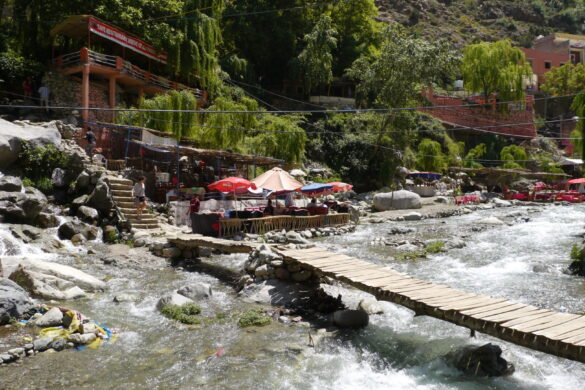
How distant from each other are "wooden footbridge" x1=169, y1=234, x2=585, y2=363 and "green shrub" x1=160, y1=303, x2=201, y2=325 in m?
2.28

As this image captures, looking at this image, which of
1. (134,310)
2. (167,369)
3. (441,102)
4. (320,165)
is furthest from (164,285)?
(441,102)

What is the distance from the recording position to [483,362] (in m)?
6.36

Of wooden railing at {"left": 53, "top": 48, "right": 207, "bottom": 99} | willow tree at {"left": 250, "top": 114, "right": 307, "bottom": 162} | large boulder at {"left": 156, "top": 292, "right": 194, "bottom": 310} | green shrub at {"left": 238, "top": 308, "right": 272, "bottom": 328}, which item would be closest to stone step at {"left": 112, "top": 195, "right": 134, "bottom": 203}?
large boulder at {"left": 156, "top": 292, "right": 194, "bottom": 310}

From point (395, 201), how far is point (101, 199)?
16.6 m

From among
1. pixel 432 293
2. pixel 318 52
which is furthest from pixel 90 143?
pixel 318 52

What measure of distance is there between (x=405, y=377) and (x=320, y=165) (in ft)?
91.4

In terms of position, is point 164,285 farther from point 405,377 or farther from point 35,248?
point 405,377

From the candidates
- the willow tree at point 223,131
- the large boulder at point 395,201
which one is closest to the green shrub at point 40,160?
the willow tree at point 223,131

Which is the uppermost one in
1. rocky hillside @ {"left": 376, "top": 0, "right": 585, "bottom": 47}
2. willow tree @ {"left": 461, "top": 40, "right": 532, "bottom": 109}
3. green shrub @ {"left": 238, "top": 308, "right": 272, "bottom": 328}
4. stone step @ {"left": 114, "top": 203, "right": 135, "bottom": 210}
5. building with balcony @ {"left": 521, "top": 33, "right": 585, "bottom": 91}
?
rocky hillside @ {"left": 376, "top": 0, "right": 585, "bottom": 47}

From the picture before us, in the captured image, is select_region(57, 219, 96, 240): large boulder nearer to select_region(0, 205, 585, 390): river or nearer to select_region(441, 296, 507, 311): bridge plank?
select_region(0, 205, 585, 390): river

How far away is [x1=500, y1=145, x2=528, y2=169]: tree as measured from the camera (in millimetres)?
39719

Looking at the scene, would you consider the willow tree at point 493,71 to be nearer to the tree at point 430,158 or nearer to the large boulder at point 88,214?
the tree at point 430,158

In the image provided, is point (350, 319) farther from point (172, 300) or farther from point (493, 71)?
point (493, 71)

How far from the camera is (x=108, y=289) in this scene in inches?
391
